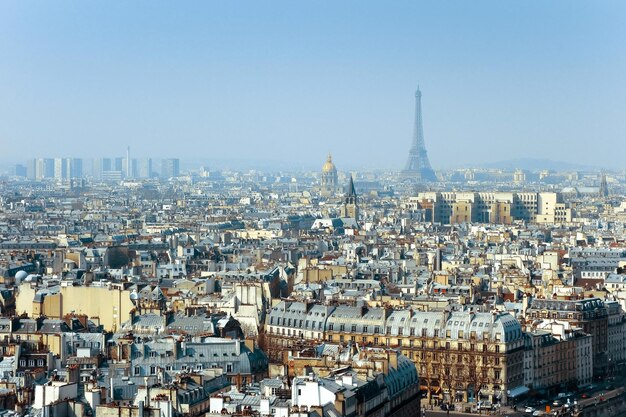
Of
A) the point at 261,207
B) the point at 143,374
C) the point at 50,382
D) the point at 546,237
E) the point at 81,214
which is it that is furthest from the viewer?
the point at 261,207

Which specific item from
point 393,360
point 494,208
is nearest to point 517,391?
point 393,360

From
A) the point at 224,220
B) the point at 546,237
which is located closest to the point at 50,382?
the point at 546,237

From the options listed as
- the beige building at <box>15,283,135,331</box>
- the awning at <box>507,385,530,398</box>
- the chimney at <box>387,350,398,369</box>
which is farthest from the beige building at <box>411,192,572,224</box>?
the chimney at <box>387,350,398,369</box>

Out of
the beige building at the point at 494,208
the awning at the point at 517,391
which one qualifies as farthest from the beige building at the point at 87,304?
the beige building at the point at 494,208

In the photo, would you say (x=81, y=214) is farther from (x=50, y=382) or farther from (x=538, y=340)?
(x=50, y=382)

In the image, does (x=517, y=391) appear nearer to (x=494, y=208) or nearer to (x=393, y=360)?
(x=393, y=360)

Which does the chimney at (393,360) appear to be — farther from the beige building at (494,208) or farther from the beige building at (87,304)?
the beige building at (494,208)

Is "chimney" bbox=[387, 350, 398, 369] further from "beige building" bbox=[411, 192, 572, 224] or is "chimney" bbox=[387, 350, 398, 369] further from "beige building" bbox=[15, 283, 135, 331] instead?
"beige building" bbox=[411, 192, 572, 224]

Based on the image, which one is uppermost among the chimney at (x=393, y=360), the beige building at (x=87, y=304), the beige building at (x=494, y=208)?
the chimney at (x=393, y=360)
